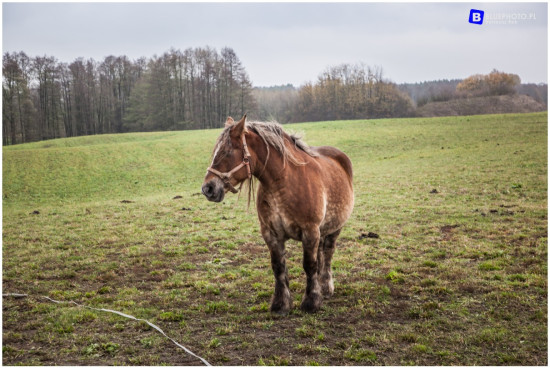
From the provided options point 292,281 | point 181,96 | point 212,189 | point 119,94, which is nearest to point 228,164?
point 212,189

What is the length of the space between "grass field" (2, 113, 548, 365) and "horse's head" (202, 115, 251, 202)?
76.6 inches

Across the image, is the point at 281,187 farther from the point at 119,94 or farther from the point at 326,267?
the point at 119,94

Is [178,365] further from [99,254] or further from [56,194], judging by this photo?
[56,194]

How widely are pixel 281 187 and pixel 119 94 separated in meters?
69.4

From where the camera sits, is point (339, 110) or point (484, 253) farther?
point (339, 110)

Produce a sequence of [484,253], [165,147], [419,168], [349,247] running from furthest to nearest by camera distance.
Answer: [165,147], [419,168], [349,247], [484,253]

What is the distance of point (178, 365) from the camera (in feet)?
13.8

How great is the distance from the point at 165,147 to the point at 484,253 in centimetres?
2968

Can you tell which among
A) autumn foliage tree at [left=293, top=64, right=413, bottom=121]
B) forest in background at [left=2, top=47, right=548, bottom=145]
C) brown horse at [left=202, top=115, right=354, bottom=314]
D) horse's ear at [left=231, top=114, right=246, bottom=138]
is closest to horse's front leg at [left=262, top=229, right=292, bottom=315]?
brown horse at [left=202, top=115, right=354, bottom=314]

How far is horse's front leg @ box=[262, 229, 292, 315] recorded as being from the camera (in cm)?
527

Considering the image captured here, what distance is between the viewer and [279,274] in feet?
17.8

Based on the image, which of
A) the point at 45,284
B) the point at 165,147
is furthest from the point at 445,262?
the point at 165,147

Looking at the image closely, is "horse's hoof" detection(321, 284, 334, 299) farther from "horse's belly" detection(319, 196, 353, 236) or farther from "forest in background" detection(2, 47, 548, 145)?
"forest in background" detection(2, 47, 548, 145)

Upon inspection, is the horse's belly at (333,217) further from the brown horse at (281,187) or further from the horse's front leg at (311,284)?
the horse's front leg at (311,284)
